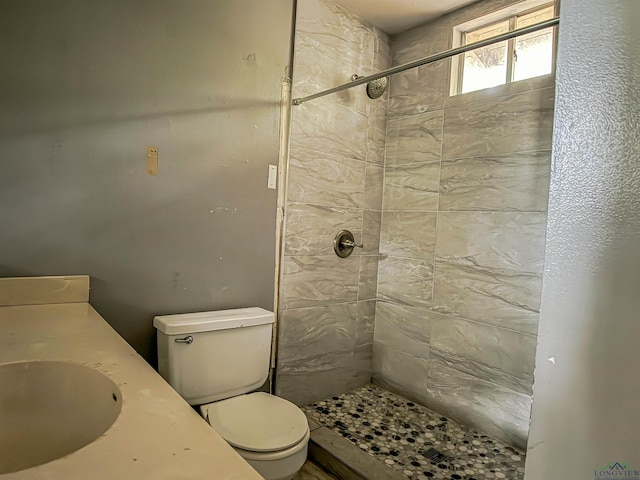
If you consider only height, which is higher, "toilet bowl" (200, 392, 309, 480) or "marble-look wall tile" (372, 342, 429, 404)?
"toilet bowl" (200, 392, 309, 480)

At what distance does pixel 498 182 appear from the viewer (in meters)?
2.07

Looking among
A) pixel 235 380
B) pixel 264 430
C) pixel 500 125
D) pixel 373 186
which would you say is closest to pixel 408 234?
pixel 373 186

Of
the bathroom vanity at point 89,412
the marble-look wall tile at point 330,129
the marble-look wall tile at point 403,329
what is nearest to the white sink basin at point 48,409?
the bathroom vanity at point 89,412

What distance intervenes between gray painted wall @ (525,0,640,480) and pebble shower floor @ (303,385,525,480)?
4.95 ft

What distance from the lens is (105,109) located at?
154 cm

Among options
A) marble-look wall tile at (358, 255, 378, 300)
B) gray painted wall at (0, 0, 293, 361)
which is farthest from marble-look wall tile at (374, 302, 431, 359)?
gray painted wall at (0, 0, 293, 361)

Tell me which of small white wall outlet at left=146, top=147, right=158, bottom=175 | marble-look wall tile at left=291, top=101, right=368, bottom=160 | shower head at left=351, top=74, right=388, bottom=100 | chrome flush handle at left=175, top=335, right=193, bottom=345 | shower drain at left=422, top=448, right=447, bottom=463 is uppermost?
shower head at left=351, top=74, right=388, bottom=100

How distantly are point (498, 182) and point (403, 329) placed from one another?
3.46 ft

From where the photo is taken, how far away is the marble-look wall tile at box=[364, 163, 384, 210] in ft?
Answer: 8.22

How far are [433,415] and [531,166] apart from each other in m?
1.48

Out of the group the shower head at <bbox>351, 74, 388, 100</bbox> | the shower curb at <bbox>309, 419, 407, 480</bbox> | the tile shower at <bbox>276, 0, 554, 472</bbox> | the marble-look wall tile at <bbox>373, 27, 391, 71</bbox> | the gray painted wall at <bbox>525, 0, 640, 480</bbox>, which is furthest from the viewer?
the marble-look wall tile at <bbox>373, 27, 391, 71</bbox>

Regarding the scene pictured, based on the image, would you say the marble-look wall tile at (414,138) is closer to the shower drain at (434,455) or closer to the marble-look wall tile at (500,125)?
the marble-look wall tile at (500,125)

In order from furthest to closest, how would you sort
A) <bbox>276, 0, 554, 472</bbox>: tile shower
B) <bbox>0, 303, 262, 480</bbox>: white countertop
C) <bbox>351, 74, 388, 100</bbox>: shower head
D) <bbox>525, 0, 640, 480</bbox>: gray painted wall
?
<bbox>351, 74, 388, 100</bbox>: shower head, <bbox>276, 0, 554, 472</bbox>: tile shower, <bbox>0, 303, 262, 480</bbox>: white countertop, <bbox>525, 0, 640, 480</bbox>: gray painted wall

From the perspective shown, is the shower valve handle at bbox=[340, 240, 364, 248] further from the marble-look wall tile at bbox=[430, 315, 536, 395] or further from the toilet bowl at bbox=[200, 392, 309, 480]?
the toilet bowl at bbox=[200, 392, 309, 480]
